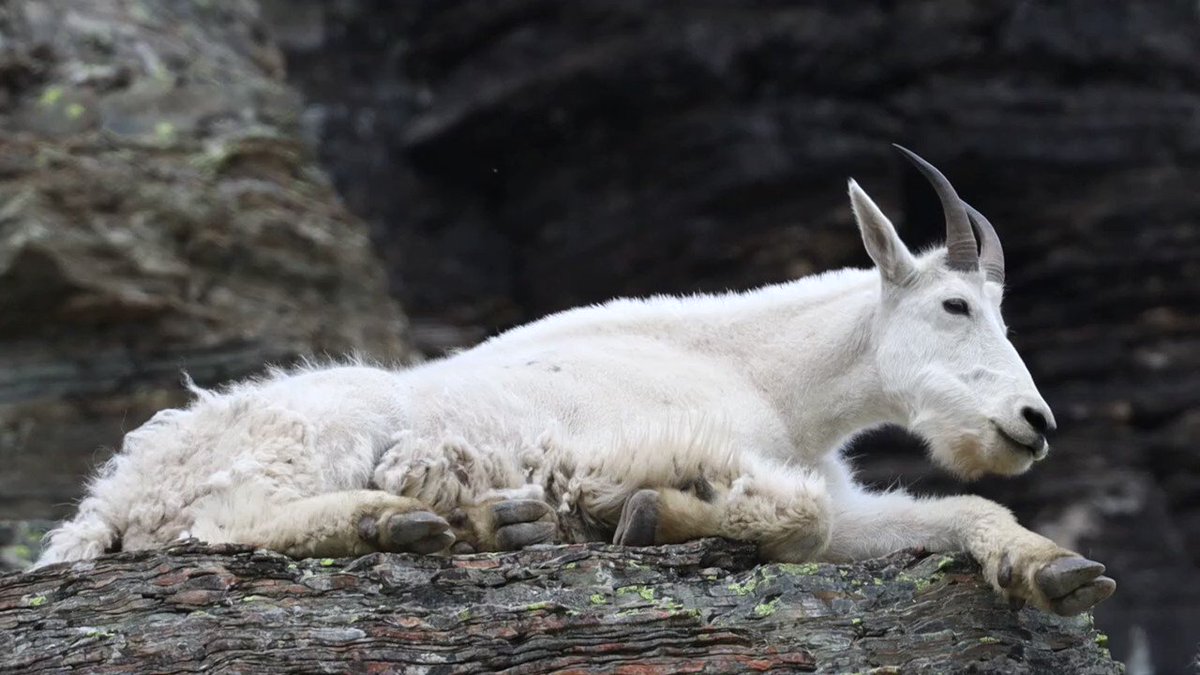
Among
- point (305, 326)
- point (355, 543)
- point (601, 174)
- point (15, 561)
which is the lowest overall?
point (355, 543)

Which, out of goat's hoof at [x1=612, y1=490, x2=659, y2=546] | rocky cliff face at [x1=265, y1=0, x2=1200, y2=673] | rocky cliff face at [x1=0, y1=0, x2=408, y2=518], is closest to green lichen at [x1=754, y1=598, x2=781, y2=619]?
goat's hoof at [x1=612, y1=490, x2=659, y2=546]

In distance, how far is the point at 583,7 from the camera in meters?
14.3

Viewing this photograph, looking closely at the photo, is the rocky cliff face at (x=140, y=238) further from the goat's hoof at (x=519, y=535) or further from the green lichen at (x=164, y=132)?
the goat's hoof at (x=519, y=535)

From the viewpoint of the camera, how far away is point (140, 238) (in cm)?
1077

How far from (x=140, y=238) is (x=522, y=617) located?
7.07 m

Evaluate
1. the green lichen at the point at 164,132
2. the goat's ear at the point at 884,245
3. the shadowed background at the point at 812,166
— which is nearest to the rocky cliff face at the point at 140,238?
the green lichen at the point at 164,132

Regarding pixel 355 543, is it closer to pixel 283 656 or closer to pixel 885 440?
pixel 283 656

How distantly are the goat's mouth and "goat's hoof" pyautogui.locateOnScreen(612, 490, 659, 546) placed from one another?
1587mm

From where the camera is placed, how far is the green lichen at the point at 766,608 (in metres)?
4.82

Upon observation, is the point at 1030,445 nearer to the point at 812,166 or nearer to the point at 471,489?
the point at 471,489

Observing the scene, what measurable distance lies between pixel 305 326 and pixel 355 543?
673 centimetres

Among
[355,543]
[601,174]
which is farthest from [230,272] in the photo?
[355,543]

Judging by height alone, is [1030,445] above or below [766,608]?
above

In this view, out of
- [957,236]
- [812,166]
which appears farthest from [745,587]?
[812,166]
